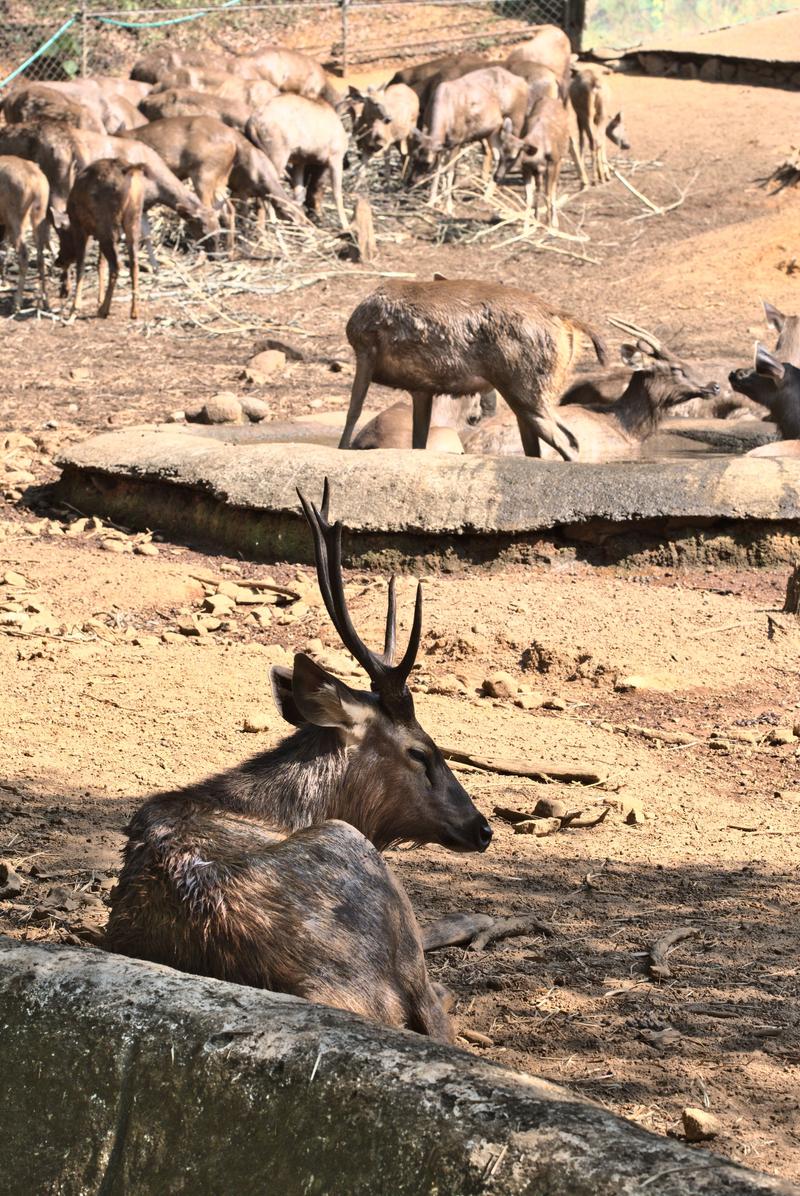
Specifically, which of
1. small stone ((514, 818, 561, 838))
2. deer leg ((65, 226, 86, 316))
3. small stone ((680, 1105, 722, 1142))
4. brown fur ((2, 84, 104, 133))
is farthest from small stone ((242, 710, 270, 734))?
brown fur ((2, 84, 104, 133))

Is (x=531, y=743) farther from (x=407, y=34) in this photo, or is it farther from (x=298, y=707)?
(x=407, y=34)

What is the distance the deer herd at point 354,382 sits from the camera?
3.64 m

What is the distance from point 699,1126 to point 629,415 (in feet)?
28.7

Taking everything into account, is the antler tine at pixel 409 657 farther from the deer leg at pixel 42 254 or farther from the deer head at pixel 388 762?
the deer leg at pixel 42 254

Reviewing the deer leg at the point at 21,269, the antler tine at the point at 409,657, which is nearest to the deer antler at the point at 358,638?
the antler tine at the point at 409,657

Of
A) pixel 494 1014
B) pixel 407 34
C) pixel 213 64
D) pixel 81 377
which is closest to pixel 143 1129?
pixel 494 1014

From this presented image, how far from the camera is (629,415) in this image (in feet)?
38.7

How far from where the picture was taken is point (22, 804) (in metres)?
5.59

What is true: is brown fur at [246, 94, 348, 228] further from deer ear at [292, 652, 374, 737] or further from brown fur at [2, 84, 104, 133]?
deer ear at [292, 652, 374, 737]

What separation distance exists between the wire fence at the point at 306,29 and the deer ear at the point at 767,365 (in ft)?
62.4

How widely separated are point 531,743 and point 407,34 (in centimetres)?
2634

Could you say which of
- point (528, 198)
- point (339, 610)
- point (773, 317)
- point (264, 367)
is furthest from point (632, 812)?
point (528, 198)

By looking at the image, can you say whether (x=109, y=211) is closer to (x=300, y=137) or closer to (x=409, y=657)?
(x=300, y=137)

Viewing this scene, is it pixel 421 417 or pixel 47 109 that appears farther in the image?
pixel 47 109
